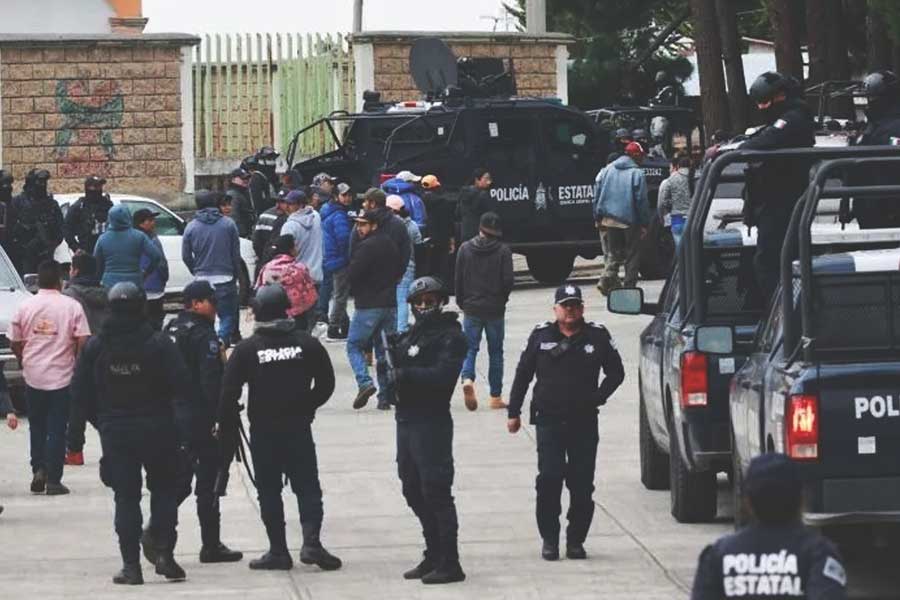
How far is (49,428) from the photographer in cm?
1639

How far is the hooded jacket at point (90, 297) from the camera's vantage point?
58.3 ft

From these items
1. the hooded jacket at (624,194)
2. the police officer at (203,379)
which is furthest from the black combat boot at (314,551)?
the hooded jacket at (624,194)

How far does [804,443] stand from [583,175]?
20137mm

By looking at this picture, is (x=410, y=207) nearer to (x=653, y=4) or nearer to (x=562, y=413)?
(x=562, y=413)

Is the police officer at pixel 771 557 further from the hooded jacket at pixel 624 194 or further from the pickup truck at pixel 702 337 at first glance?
the hooded jacket at pixel 624 194

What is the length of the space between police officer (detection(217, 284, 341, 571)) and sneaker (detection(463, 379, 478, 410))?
7006 millimetres

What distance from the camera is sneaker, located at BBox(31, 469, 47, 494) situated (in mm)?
16578

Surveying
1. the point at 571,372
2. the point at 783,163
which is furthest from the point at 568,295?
the point at 783,163

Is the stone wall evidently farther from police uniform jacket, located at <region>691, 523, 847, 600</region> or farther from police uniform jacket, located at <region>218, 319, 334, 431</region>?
police uniform jacket, located at <region>691, 523, 847, 600</region>

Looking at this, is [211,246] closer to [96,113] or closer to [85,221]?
[85,221]

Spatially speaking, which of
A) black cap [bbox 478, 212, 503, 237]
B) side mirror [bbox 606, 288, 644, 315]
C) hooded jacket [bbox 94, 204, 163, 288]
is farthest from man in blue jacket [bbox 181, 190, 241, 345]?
side mirror [bbox 606, 288, 644, 315]

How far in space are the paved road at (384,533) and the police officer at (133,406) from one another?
367 millimetres

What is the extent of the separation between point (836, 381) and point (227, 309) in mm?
12720

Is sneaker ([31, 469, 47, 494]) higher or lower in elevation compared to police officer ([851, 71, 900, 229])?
lower
